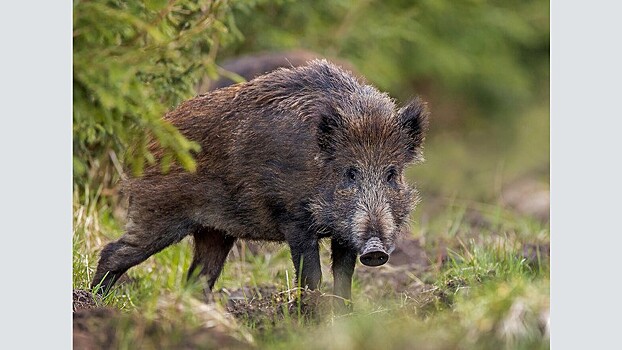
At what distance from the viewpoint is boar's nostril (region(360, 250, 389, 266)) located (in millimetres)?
6789

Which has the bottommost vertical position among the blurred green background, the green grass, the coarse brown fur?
the green grass

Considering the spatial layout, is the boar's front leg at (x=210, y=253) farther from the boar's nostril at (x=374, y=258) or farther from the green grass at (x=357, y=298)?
the boar's nostril at (x=374, y=258)

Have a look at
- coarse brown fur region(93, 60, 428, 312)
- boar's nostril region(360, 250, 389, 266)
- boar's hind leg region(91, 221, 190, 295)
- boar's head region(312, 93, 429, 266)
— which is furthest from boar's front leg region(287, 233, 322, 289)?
boar's hind leg region(91, 221, 190, 295)

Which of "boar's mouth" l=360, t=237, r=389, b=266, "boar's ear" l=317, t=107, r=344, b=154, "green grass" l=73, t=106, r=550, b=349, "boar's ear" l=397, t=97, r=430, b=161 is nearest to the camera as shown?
"green grass" l=73, t=106, r=550, b=349

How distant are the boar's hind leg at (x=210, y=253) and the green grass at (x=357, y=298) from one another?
0.14m

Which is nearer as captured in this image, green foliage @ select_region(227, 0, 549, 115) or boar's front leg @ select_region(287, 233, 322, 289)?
boar's front leg @ select_region(287, 233, 322, 289)

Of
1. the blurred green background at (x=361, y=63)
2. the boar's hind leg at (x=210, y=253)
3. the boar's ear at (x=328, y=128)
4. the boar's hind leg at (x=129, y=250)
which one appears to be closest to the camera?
the blurred green background at (x=361, y=63)

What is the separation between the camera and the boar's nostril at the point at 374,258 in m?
6.79

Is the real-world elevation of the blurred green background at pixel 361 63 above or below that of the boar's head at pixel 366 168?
above

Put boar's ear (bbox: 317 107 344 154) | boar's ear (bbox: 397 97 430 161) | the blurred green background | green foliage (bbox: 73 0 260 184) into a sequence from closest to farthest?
green foliage (bbox: 73 0 260 184) → the blurred green background → boar's ear (bbox: 317 107 344 154) → boar's ear (bbox: 397 97 430 161)

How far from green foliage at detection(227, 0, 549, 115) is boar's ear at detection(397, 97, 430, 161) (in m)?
5.51

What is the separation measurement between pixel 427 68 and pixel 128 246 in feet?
36.2

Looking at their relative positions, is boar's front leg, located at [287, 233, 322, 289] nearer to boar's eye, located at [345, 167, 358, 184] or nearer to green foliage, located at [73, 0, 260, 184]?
boar's eye, located at [345, 167, 358, 184]

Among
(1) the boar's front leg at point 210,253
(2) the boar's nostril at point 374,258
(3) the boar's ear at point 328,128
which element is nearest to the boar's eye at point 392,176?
(3) the boar's ear at point 328,128
